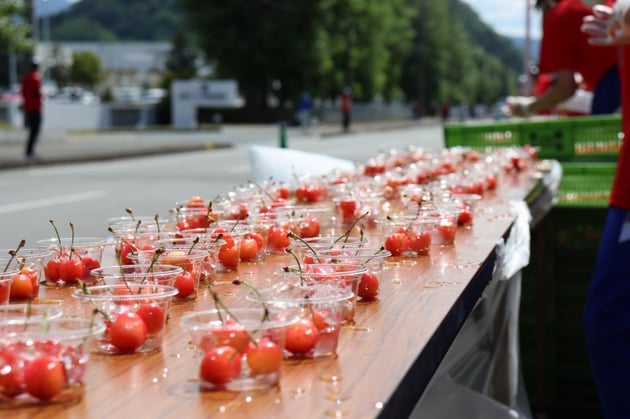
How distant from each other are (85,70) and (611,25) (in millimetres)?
144086

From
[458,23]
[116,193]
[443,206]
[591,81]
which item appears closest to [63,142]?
[116,193]

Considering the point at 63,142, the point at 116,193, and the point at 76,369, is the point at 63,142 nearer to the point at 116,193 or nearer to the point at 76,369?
the point at 116,193

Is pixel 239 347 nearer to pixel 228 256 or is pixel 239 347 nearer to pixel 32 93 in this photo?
pixel 228 256

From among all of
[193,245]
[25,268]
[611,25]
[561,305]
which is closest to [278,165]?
→ [561,305]

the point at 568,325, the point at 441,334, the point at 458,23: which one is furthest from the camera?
the point at 458,23

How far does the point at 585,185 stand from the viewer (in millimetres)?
6527

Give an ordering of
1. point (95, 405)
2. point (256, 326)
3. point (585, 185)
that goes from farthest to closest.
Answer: point (585, 185) → point (256, 326) → point (95, 405)

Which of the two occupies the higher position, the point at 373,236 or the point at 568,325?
the point at 373,236

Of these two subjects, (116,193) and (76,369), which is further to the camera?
(116,193)

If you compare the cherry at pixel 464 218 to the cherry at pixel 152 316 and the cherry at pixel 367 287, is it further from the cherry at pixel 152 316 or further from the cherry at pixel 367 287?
the cherry at pixel 152 316

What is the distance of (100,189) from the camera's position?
17266mm

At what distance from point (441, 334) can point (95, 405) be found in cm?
87

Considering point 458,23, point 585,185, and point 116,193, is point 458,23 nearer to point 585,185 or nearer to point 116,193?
point 116,193

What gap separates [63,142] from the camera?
113 feet
